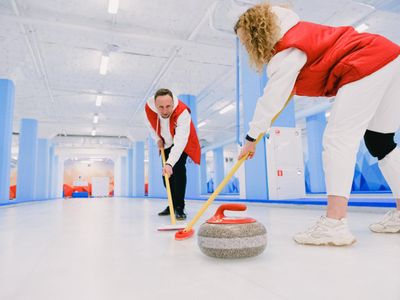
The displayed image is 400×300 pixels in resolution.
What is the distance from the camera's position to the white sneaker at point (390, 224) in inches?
54.6

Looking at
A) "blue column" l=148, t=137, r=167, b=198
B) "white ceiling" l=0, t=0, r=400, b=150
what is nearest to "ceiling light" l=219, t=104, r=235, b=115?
"white ceiling" l=0, t=0, r=400, b=150

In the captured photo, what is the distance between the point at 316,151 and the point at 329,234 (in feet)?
30.0

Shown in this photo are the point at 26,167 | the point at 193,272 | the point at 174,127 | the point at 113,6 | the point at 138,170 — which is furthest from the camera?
the point at 138,170

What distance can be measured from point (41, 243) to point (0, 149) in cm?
648

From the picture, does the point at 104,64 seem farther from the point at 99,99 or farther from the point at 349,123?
the point at 349,123

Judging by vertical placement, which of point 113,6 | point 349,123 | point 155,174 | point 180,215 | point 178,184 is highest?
point 113,6

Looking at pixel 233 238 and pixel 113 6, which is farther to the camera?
pixel 113 6

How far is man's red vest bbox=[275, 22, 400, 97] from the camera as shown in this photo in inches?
46.6

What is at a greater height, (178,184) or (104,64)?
(104,64)

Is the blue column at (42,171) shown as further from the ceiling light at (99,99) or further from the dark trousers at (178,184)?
the dark trousers at (178,184)

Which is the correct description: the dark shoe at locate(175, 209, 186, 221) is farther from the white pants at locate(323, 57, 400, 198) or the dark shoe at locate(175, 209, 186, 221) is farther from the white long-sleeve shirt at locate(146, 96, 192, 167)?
the white pants at locate(323, 57, 400, 198)

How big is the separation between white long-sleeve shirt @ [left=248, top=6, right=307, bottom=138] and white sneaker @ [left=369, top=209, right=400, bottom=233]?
0.74 meters

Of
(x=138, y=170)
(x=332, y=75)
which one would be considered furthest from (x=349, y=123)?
(x=138, y=170)

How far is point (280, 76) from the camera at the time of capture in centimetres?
121
